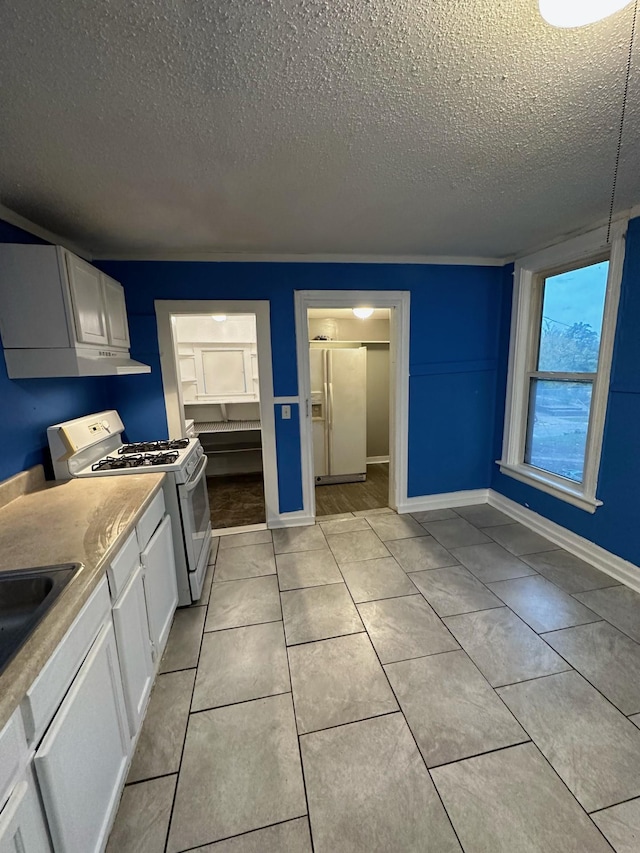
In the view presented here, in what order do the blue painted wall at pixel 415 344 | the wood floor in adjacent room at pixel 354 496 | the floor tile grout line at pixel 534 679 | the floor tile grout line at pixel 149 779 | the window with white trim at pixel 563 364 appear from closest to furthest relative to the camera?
the floor tile grout line at pixel 149 779 → the floor tile grout line at pixel 534 679 → the window with white trim at pixel 563 364 → the blue painted wall at pixel 415 344 → the wood floor in adjacent room at pixel 354 496

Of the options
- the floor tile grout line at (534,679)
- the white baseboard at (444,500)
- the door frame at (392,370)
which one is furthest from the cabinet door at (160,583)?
the white baseboard at (444,500)

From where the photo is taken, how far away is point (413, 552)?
268 cm

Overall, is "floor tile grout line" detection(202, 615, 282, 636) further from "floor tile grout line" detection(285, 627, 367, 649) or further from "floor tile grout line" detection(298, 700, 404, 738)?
"floor tile grout line" detection(298, 700, 404, 738)

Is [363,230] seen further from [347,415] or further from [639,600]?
[639,600]

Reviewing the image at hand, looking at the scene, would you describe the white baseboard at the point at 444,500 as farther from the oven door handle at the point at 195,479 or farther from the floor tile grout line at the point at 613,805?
the floor tile grout line at the point at 613,805

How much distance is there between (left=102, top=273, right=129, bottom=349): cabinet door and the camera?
2.25 metres

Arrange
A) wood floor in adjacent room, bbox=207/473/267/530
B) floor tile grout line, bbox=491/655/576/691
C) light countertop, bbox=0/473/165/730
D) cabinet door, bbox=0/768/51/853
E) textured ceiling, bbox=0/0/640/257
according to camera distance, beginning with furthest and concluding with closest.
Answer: wood floor in adjacent room, bbox=207/473/267/530
floor tile grout line, bbox=491/655/576/691
textured ceiling, bbox=0/0/640/257
light countertop, bbox=0/473/165/730
cabinet door, bbox=0/768/51/853

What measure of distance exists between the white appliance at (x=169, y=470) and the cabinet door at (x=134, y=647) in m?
0.53

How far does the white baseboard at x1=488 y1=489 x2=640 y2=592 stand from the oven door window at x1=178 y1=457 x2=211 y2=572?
2.70m

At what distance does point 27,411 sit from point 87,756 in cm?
168

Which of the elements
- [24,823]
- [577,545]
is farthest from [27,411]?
[577,545]

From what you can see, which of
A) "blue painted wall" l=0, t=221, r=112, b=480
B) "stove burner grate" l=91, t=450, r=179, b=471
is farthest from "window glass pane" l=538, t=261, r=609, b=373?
"blue painted wall" l=0, t=221, r=112, b=480

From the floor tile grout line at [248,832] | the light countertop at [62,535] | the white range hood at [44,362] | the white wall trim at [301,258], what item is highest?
the white wall trim at [301,258]

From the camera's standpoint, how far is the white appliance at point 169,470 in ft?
6.59
